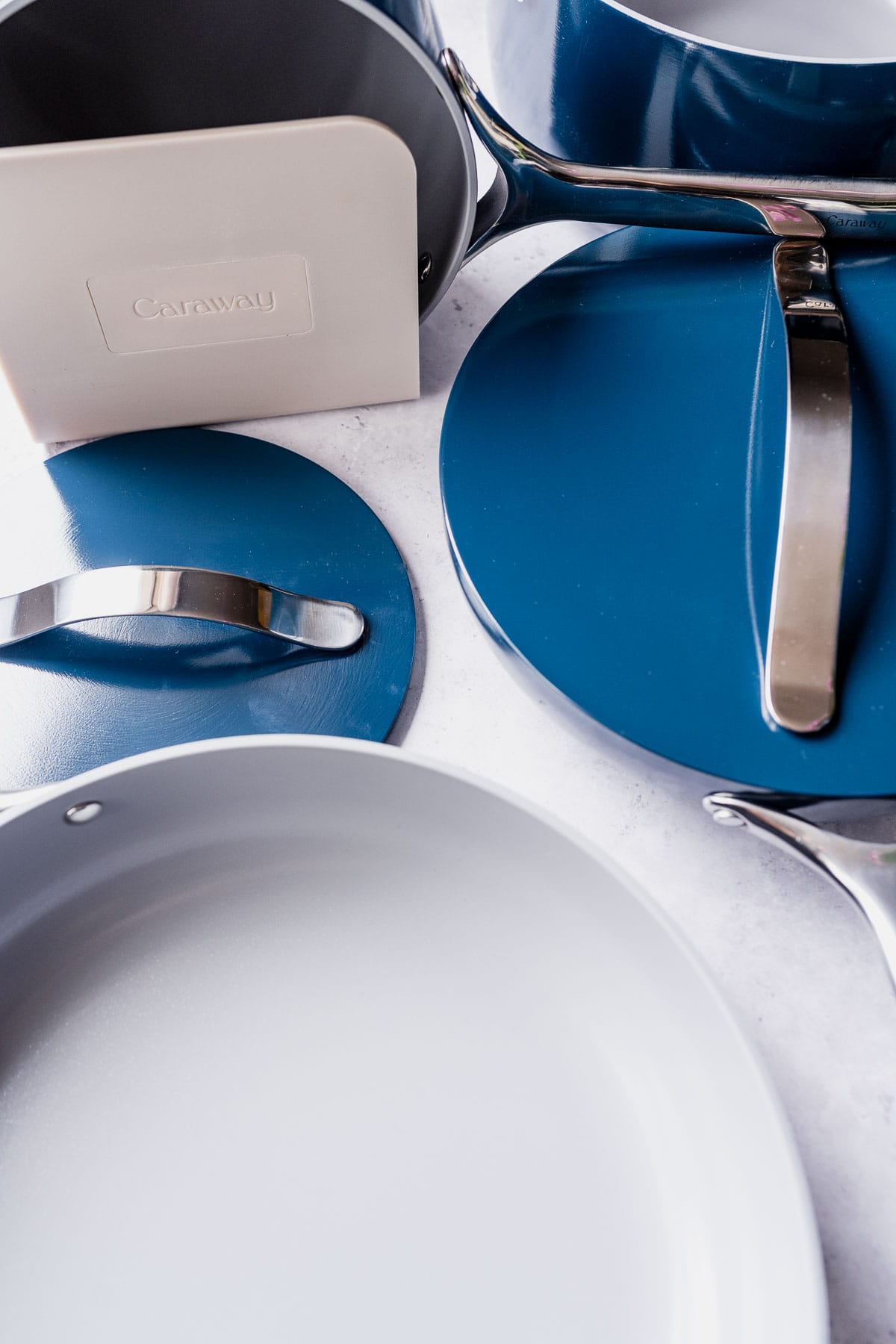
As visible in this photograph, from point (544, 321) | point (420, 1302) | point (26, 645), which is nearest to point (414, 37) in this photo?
point (544, 321)

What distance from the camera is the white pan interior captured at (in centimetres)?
25

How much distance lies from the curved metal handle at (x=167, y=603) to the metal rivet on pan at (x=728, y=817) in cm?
12

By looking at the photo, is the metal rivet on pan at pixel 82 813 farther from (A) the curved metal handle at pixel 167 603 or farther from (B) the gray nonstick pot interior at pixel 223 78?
(B) the gray nonstick pot interior at pixel 223 78

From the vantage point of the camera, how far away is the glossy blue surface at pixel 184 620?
33 centimetres

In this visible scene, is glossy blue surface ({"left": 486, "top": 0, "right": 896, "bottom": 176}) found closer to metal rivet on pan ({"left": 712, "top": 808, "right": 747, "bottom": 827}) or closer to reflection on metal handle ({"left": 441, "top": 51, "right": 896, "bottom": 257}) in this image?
reflection on metal handle ({"left": 441, "top": 51, "right": 896, "bottom": 257})

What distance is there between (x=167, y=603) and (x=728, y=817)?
0.56ft

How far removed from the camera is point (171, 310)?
342 mm

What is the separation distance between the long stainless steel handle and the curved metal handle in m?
0.14

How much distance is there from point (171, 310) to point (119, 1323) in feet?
0.93

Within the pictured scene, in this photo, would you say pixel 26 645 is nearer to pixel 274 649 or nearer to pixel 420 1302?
pixel 274 649

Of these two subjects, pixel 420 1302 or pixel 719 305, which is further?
pixel 719 305

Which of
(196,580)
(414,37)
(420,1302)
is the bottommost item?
(420,1302)

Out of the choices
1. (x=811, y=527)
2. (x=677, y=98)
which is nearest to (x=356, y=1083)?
(x=811, y=527)

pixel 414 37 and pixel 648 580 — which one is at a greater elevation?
pixel 414 37
